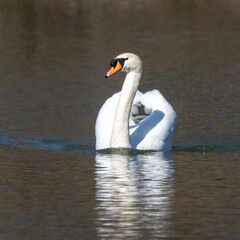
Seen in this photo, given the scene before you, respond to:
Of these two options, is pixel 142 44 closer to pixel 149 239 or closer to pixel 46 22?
pixel 46 22

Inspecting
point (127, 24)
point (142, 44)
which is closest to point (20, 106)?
point (142, 44)

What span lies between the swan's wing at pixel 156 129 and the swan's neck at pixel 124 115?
254mm

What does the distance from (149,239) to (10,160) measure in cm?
414

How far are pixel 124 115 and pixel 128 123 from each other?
0.37ft

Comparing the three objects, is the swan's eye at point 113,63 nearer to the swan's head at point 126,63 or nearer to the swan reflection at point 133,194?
the swan's head at point 126,63

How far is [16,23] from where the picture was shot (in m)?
29.8


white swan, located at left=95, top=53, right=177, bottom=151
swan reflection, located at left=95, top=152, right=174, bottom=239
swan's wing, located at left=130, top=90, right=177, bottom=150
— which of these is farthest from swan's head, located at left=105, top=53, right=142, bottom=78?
swan reflection, located at left=95, top=152, right=174, bottom=239

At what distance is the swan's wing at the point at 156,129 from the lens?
493 inches

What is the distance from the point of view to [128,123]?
12.5m

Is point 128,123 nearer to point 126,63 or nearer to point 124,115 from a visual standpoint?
point 124,115

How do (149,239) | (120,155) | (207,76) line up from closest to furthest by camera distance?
(149,239) < (120,155) < (207,76)

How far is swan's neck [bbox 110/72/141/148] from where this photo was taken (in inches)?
485

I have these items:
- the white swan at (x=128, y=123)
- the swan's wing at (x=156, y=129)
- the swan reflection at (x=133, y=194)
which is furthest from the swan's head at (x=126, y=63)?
the swan reflection at (x=133, y=194)

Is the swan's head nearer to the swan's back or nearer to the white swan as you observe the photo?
the white swan
